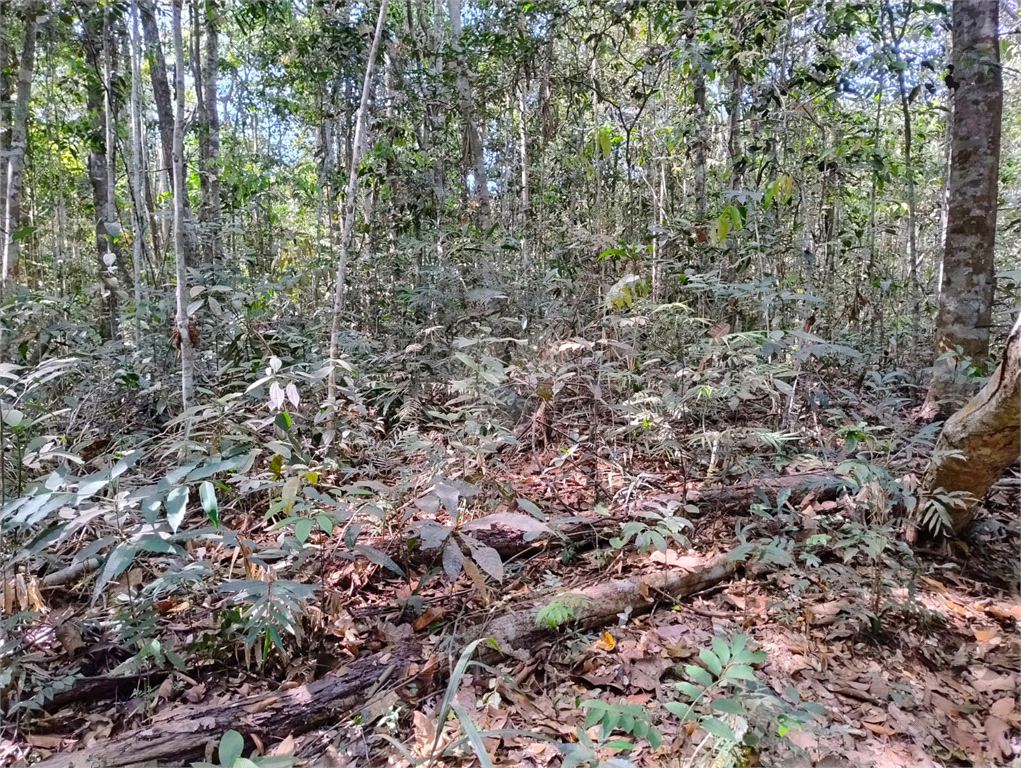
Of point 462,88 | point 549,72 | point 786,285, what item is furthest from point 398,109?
point 786,285

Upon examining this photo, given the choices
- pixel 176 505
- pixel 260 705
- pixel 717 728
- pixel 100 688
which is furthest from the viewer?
pixel 100 688

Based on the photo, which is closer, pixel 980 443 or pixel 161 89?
pixel 980 443

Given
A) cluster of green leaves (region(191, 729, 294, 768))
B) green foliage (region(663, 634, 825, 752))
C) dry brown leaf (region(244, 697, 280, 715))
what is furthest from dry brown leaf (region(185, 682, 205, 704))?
green foliage (region(663, 634, 825, 752))

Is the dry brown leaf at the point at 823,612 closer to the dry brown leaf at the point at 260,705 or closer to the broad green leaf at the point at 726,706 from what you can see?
the broad green leaf at the point at 726,706

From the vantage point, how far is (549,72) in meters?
6.05

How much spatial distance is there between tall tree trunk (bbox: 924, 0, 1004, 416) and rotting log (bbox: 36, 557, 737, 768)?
104 inches

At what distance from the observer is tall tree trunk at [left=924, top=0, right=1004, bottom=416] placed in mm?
3564

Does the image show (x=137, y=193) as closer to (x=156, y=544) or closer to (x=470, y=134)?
(x=470, y=134)

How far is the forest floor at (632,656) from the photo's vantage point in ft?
5.63

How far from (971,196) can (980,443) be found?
2185 mm

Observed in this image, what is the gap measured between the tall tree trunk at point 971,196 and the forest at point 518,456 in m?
0.02

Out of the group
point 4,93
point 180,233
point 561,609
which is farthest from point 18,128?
point 561,609

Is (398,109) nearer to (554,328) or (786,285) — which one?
(554,328)

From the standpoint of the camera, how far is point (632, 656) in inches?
82.4
